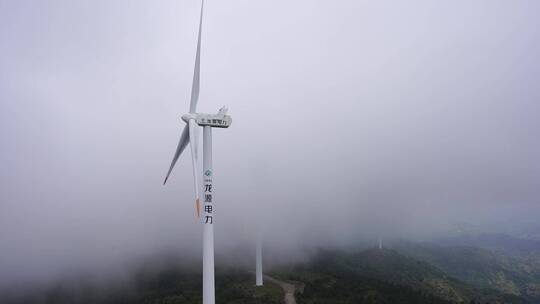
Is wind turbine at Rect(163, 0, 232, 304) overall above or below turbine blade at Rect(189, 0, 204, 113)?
below

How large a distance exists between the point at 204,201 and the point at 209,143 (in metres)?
11.8

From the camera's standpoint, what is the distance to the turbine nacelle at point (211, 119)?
81.5 m

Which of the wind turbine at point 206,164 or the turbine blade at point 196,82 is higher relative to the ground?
the turbine blade at point 196,82

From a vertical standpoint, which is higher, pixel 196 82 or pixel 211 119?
pixel 196 82

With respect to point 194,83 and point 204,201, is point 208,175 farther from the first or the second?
point 194,83

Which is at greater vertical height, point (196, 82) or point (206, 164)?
point (196, 82)

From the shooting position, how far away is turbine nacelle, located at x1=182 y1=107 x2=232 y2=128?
81500 millimetres

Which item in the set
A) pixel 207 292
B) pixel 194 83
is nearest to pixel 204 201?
pixel 207 292

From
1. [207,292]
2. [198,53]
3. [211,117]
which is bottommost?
[207,292]

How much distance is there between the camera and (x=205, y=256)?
76812mm

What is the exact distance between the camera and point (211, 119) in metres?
82.8

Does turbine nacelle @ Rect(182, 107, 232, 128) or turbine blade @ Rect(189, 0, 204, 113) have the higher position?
turbine blade @ Rect(189, 0, 204, 113)

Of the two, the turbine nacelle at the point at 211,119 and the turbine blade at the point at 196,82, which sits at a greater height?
the turbine blade at the point at 196,82

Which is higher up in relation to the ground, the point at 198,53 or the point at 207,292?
the point at 198,53
